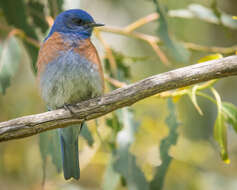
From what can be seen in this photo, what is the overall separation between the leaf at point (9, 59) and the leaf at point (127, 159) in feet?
3.36

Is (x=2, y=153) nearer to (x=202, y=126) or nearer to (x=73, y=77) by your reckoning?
(x=73, y=77)

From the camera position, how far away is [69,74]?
10.7ft

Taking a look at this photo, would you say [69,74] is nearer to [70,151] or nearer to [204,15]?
[70,151]

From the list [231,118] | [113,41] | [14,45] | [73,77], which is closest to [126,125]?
[73,77]

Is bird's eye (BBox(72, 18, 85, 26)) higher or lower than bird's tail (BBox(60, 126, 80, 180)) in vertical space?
higher

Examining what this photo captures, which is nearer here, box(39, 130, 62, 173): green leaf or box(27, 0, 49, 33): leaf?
box(39, 130, 62, 173): green leaf

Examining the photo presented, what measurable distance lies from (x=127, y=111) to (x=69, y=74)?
714mm

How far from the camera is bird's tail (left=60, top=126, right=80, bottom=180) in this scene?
356 centimetres

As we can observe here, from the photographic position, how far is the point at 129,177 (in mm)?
3545

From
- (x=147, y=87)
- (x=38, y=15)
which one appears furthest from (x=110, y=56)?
(x=147, y=87)

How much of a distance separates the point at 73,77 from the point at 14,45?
845 millimetres

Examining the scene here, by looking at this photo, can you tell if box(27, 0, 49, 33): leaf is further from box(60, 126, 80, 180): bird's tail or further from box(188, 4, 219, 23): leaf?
box(188, 4, 219, 23): leaf

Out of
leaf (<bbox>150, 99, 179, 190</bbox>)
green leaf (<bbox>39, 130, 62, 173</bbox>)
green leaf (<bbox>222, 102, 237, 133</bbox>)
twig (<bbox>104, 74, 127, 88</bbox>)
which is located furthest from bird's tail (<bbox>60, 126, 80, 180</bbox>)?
green leaf (<bbox>222, 102, 237, 133</bbox>)

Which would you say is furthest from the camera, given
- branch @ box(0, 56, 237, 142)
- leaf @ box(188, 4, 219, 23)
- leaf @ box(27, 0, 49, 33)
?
leaf @ box(188, 4, 219, 23)
